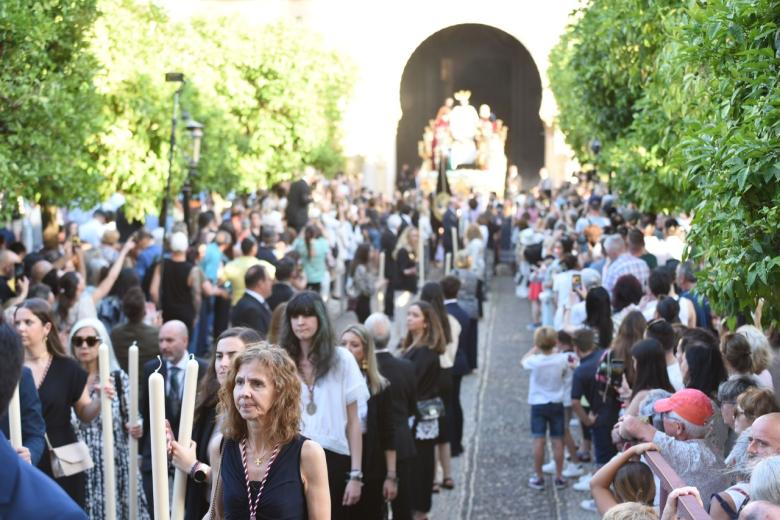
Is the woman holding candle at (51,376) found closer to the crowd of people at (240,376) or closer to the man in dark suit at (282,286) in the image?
the crowd of people at (240,376)

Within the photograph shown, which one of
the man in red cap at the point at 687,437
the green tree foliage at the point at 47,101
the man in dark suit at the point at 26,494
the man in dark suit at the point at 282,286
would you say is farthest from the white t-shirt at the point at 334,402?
the green tree foliage at the point at 47,101

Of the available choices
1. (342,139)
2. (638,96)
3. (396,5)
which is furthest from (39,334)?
(396,5)

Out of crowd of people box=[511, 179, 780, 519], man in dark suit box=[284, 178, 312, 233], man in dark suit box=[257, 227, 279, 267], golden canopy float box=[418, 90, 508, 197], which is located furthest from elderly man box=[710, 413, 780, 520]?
golden canopy float box=[418, 90, 508, 197]

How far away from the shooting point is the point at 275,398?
512cm

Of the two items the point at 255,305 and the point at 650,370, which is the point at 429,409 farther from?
the point at 650,370

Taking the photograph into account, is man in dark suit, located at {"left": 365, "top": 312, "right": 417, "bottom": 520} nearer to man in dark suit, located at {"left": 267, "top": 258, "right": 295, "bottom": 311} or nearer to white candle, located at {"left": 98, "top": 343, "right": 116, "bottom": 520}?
white candle, located at {"left": 98, "top": 343, "right": 116, "bottom": 520}

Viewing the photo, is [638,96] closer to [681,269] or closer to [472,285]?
[472,285]

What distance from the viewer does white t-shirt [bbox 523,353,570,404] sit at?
11234mm

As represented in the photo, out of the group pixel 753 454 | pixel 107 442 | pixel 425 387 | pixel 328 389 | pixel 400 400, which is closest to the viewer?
pixel 753 454

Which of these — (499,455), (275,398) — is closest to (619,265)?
(499,455)

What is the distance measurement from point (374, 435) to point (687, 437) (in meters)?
1.80

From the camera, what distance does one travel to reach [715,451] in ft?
22.8

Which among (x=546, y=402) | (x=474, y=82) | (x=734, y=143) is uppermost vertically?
(x=474, y=82)

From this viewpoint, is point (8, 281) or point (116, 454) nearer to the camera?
point (116, 454)
